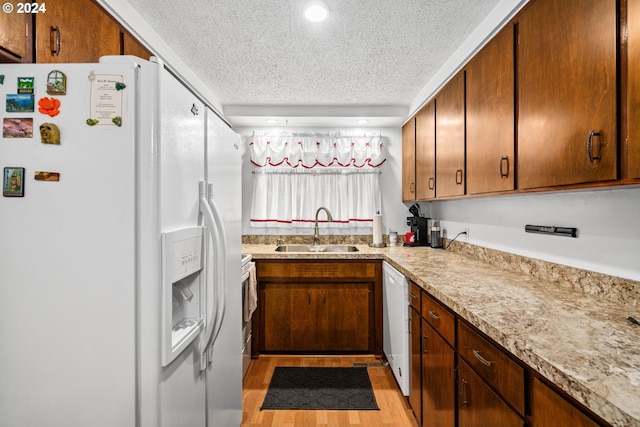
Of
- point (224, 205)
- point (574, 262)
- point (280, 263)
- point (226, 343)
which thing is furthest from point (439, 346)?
point (280, 263)

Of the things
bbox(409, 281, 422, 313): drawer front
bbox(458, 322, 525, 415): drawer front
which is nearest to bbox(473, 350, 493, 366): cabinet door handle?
bbox(458, 322, 525, 415): drawer front

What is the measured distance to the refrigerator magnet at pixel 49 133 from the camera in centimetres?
96

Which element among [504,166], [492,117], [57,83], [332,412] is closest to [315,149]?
[492,117]

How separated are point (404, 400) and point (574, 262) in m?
1.42

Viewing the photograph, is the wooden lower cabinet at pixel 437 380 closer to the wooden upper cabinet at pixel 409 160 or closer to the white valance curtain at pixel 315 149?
the wooden upper cabinet at pixel 409 160

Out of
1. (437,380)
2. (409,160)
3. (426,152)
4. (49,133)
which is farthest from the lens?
(409,160)

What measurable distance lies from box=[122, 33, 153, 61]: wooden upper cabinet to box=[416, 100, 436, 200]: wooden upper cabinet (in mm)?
1987

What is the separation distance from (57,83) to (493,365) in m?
1.65

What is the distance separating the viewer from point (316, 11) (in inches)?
66.4

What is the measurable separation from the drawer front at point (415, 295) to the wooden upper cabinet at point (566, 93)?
2.65ft

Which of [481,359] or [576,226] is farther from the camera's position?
[576,226]

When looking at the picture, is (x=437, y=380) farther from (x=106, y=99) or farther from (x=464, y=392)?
(x=106, y=99)

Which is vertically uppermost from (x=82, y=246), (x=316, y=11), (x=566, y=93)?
(x=316, y=11)

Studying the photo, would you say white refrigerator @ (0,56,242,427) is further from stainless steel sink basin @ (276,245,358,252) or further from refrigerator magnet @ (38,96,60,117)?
stainless steel sink basin @ (276,245,358,252)
